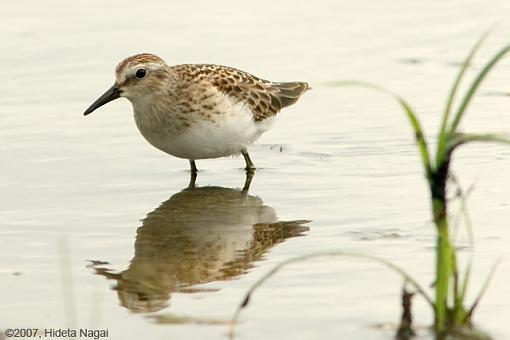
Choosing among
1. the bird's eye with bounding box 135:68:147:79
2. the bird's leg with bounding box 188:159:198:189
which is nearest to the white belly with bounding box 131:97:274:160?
the bird's leg with bounding box 188:159:198:189

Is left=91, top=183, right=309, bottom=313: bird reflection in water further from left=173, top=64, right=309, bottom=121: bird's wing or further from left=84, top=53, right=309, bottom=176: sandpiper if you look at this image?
left=173, top=64, right=309, bottom=121: bird's wing

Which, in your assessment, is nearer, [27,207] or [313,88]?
[27,207]

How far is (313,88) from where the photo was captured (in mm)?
13203

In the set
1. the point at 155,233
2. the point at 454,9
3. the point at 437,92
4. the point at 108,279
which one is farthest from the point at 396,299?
the point at 454,9

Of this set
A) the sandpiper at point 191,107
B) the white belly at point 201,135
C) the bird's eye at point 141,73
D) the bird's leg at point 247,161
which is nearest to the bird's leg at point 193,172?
the sandpiper at point 191,107

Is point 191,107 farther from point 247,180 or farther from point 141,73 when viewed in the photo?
point 247,180

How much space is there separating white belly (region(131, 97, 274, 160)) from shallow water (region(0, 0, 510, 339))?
294 millimetres

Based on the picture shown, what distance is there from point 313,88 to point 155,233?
449 cm

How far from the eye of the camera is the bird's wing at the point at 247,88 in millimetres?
11352

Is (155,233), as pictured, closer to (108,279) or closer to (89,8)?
(108,279)

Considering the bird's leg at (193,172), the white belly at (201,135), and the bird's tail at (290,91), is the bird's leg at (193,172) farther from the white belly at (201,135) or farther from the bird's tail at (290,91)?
the bird's tail at (290,91)

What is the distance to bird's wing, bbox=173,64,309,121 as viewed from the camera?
37.2 ft

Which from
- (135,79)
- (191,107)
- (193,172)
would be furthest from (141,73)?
(193,172)

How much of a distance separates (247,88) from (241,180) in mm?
1119
